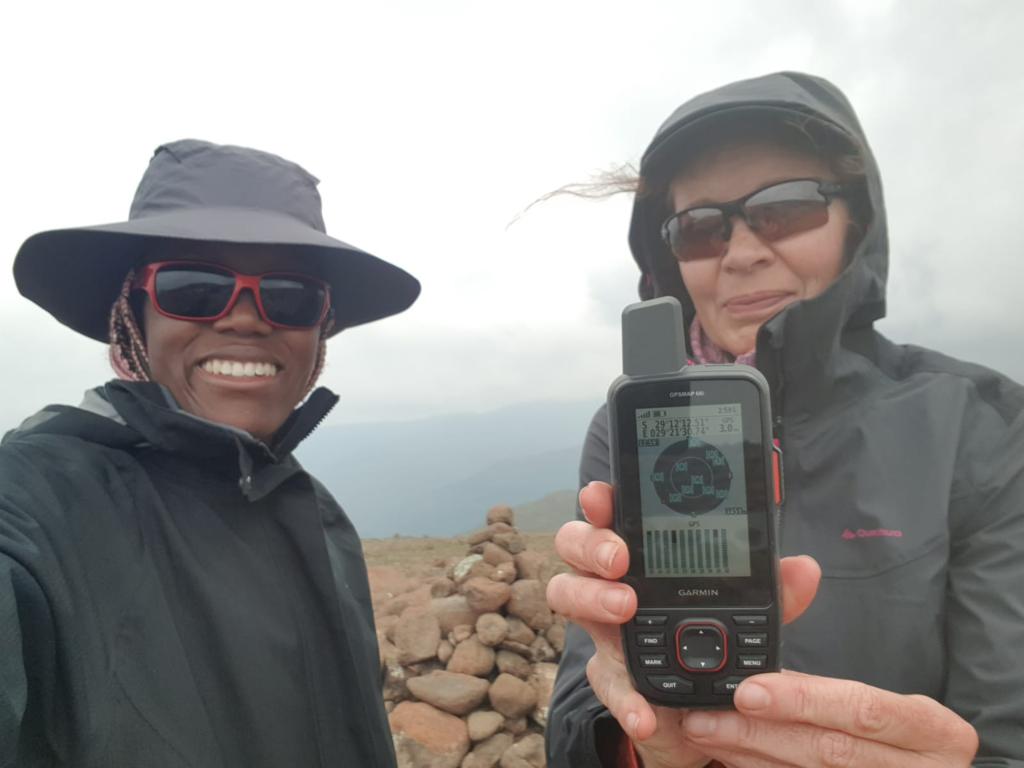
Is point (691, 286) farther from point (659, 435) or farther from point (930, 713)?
point (930, 713)

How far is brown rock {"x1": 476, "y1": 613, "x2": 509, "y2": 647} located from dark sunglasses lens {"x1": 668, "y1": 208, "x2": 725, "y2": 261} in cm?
483

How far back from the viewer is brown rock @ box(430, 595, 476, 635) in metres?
6.18

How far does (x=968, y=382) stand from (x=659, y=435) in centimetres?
108

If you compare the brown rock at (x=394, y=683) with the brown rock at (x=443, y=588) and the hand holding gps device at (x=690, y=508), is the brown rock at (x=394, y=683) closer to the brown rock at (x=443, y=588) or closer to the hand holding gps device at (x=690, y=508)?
the brown rock at (x=443, y=588)

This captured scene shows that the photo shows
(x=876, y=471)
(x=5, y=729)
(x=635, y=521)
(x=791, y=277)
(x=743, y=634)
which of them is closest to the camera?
(x=5, y=729)

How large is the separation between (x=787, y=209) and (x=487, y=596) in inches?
206

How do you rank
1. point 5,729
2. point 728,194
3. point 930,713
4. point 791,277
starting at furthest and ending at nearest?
1. point 728,194
2. point 791,277
3. point 5,729
4. point 930,713

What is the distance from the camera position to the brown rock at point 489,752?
5094mm

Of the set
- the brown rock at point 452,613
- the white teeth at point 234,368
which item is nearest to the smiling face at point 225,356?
the white teeth at point 234,368

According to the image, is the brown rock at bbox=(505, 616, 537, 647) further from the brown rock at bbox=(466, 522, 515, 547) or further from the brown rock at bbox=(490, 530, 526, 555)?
the brown rock at bbox=(466, 522, 515, 547)

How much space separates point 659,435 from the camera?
1513mm

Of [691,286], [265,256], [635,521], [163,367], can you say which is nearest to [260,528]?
[163,367]

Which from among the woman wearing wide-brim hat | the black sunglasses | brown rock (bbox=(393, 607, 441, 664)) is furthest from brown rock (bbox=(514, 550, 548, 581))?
the black sunglasses

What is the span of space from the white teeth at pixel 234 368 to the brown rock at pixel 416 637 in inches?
177
